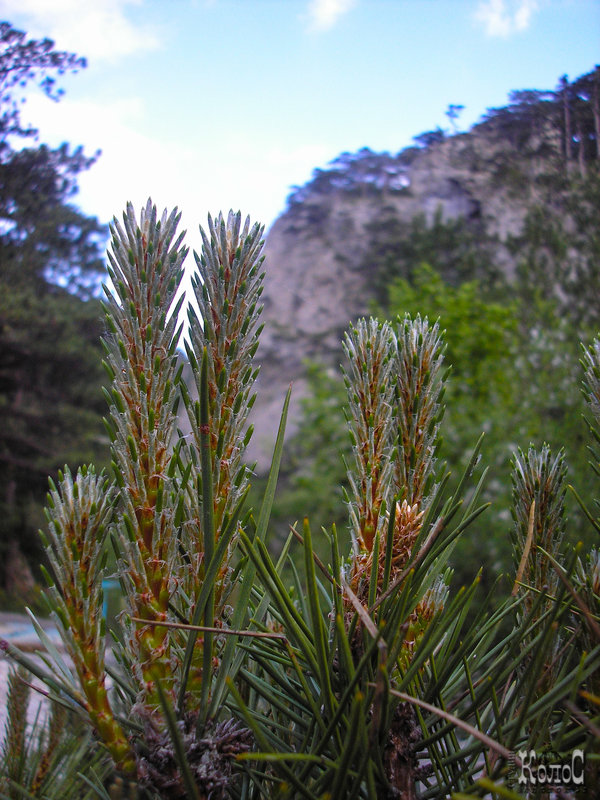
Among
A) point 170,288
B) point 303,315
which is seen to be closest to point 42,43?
point 170,288

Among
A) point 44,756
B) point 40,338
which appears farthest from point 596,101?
point 40,338

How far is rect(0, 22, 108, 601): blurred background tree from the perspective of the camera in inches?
307

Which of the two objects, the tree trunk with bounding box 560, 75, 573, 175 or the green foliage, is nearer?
the green foliage

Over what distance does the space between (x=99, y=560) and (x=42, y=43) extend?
276 inches

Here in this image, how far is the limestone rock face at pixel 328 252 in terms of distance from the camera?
15164mm

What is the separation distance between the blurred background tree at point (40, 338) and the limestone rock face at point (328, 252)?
544cm

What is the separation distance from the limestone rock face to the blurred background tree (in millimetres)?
5441

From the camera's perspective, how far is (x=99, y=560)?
1.47ft

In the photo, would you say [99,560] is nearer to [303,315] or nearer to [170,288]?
A: [170,288]

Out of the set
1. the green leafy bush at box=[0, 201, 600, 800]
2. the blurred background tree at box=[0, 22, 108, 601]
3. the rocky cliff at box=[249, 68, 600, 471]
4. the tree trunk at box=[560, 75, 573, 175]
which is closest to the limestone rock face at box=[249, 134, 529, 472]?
the rocky cliff at box=[249, 68, 600, 471]

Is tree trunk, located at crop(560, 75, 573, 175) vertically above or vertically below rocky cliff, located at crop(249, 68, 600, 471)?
below

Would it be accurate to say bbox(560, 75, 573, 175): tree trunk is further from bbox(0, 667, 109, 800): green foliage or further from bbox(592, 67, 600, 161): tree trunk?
bbox(0, 667, 109, 800): green foliage

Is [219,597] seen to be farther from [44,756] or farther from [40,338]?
[40,338]

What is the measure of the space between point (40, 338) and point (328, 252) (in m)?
9.92
